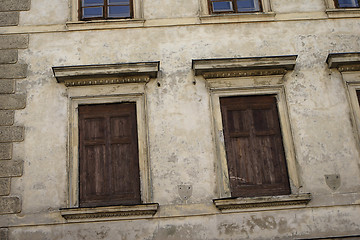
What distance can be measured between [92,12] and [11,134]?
9.19 ft

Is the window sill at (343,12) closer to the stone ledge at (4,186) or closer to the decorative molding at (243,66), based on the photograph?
the decorative molding at (243,66)

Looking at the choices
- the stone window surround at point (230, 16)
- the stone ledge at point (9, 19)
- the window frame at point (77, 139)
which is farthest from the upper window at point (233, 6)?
the stone ledge at point (9, 19)

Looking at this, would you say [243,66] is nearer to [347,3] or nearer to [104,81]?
[104,81]

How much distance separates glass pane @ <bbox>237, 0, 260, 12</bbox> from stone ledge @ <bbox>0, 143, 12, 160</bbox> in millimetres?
4907

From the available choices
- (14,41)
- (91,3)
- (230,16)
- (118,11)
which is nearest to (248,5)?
(230,16)

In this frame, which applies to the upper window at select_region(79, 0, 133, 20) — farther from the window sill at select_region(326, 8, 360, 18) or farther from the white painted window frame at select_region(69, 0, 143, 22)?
the window sill at select_region(326, 8, 360, 18)

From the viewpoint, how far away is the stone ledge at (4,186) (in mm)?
8195

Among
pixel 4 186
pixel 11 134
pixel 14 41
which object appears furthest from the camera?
pixel 14 41

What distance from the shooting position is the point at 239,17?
9469 mm

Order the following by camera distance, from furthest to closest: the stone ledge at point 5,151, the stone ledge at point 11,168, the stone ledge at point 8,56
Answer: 1. the stone ledge at point 8,56
2. the stone ledge at point 5,151
3. the stone ledge at point 11,168

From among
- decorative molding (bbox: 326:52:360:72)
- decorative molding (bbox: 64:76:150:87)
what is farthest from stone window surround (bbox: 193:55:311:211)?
decorative molding (bbox: 64:76:150:87)

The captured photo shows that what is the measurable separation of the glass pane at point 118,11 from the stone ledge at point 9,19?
174 cm

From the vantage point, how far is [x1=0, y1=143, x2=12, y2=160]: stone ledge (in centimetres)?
841

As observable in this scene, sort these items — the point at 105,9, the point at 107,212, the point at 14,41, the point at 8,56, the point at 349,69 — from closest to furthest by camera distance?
the point at 107,212 → the point at 349,69 → the point at 8,56 → the point at 14,41 → the point at 105,9
